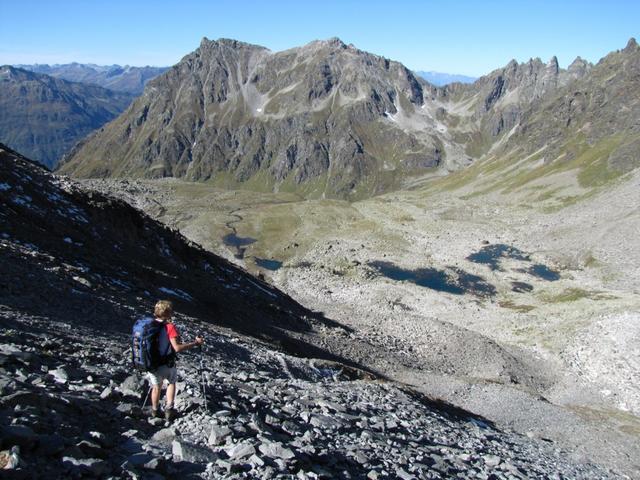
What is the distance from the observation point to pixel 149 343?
44.9 ft

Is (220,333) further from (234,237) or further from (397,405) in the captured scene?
(234,237)

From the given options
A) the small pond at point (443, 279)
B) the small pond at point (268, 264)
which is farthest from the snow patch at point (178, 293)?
the small pond at point (268, 264)

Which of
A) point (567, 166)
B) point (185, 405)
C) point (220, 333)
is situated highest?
point (567, 166)

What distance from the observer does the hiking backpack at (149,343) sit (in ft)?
44.8

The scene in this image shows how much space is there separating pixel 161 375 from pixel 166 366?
274 mm

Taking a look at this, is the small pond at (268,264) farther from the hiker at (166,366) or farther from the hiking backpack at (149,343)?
the hiking backpack at (149,343)

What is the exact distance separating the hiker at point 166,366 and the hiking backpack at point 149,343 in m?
0.09

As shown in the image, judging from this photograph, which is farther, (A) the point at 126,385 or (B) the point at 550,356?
(B) the point at 550,356

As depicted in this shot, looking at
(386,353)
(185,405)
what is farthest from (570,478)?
(386,353)

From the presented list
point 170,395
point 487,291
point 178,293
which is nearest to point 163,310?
point 170,395

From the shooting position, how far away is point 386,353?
5056cm

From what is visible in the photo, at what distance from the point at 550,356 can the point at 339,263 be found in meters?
53.4

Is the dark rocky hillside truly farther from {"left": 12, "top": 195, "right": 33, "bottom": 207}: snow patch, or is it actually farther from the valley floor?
the valley floor

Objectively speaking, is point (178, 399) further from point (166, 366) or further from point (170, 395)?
point (166, 366)
